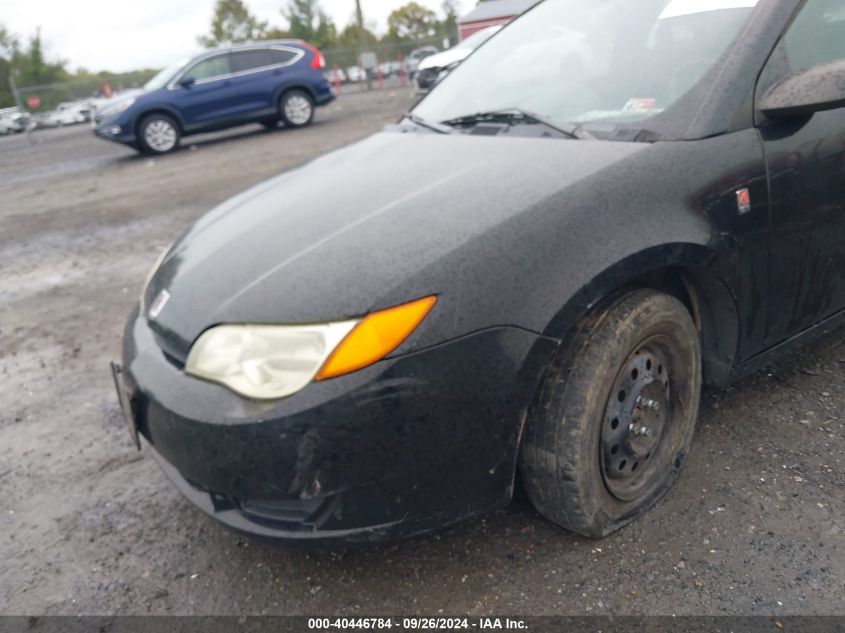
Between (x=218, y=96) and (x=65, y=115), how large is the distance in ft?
58.4

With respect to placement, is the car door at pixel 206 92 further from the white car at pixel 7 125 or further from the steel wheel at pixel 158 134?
the white car at pixel 7 125

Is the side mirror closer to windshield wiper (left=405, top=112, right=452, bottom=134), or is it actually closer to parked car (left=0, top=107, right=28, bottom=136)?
windshield wiper (left=405, top=112, right=452, bottom=134)

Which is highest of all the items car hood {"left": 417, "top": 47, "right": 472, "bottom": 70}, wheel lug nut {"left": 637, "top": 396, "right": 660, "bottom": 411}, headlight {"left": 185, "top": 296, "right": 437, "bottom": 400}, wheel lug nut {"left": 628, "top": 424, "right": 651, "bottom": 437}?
car hood {"left": 417, "top": 47, "right": 472, "bottom": 70}

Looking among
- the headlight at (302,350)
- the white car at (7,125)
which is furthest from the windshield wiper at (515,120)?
the white car at (7,125)

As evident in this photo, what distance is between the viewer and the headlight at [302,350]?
5.20 feet

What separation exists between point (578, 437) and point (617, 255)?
1.57ft

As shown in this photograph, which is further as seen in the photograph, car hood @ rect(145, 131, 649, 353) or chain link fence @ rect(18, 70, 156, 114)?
chain link fence @ rect(18, 70, 156, 114)

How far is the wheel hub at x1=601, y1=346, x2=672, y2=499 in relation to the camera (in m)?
1.93

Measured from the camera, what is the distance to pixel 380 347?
5.19ft

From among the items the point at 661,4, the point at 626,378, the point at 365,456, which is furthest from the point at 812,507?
the point at 661,4

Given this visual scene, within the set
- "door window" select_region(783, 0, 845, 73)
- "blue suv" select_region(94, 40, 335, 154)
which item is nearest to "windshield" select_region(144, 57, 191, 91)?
"blue suv" select_region(94, 40, 335, 154)

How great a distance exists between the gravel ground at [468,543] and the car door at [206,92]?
368 inches

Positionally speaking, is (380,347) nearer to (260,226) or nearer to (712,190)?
(260,226)

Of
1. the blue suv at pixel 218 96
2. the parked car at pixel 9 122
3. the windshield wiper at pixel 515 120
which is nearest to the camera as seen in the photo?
the windshield wiper at pixel 515 120
